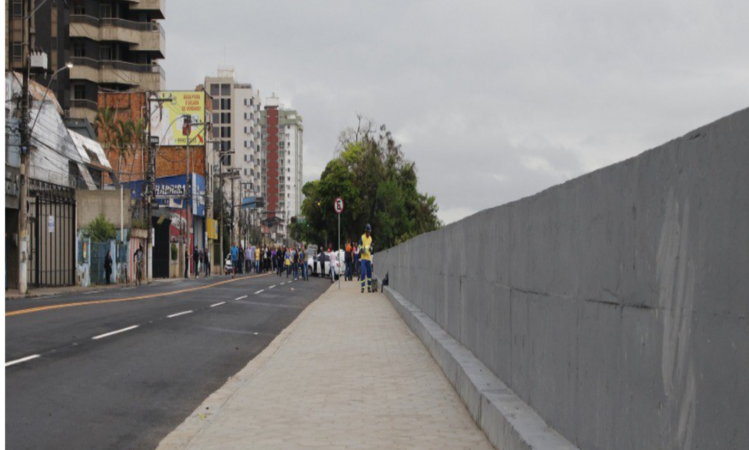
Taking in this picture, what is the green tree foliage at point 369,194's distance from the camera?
278ft

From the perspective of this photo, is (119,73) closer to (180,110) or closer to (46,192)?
(180,110)

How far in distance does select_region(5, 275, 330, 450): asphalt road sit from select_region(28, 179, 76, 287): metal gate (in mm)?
22949

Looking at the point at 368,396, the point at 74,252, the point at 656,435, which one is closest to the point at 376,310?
the point at 368,396

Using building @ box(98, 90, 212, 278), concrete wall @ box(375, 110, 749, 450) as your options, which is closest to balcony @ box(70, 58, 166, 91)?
building @ box(98, 90, 212, 278)

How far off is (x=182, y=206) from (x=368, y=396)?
84.0 m

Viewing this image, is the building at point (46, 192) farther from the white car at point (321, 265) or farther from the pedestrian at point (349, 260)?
the pedestrian at point (349, 260)

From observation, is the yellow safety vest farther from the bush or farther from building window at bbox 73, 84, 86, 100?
building window at bbox 73, 84, 86, 100

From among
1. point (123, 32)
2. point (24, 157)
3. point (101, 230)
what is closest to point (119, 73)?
point (123, 32)

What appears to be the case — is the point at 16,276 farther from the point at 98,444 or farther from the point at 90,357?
the point at 98,444

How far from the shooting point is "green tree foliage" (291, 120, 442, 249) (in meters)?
84.8

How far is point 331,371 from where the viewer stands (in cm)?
1241

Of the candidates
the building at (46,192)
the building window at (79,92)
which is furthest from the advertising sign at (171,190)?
the building at (46,192)

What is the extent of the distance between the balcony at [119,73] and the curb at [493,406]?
275ft

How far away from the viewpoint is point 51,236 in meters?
49.2
